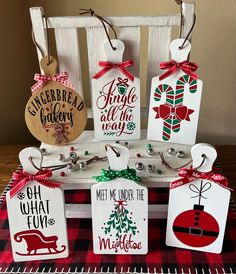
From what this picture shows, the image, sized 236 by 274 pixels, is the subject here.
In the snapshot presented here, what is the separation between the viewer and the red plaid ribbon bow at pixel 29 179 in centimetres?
69

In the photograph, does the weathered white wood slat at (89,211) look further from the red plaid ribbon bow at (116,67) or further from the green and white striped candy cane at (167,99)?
the red plaid ribbon bow at (116,67)

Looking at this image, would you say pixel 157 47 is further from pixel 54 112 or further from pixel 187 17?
pixel 54 112

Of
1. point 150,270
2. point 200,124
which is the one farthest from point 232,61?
point 150,270

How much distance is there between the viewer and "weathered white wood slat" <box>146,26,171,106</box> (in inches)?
31.9

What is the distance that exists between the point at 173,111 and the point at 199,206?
222mm

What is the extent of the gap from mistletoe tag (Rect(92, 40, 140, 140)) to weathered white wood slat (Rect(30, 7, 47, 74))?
14cm

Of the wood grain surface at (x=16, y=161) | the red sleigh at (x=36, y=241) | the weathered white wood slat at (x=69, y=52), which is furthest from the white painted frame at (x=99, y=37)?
the wood grain surface at (x=16, y=161)

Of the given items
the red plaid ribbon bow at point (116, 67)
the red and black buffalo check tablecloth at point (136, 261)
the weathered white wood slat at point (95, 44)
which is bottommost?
the red and black buffalo check tablecloth at point (136, 261)

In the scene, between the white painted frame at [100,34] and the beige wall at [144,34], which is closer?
the white painted frame at [100,34]

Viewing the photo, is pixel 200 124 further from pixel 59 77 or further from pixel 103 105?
pixel 59 77

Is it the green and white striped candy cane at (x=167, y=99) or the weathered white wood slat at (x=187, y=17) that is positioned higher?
the weathered white wood slat at (x=187, y=17)

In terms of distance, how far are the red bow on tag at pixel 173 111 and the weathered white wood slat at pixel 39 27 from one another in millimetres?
286

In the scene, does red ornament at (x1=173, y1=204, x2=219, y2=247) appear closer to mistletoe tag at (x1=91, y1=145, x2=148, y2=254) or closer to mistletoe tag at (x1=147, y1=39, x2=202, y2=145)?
mistletoe tag at (x1=91, y1=145, x2=148, y2=254)

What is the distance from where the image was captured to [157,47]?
0.83m
